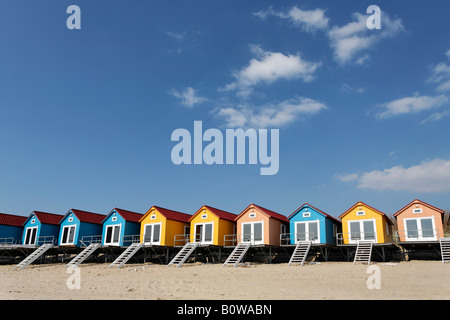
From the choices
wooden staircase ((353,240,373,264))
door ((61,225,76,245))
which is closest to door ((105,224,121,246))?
door ((61,225,76,245))

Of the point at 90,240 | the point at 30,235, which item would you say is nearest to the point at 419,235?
the point at 90,240

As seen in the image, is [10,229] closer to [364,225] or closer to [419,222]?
[364,225]

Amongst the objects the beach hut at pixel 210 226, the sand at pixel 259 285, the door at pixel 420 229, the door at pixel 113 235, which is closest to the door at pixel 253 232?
the beach hut at pixel 210 226

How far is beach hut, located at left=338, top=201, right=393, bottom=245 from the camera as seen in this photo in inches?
1113

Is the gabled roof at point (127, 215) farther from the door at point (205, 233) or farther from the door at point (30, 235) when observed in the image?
the door at point (30, 235)

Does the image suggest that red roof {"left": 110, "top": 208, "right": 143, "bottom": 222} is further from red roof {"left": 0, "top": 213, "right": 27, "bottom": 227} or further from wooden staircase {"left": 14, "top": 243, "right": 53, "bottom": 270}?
red roof {"left": 0, "top": 213, "right": 27, "bottom": 227}

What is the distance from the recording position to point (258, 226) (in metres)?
31.1

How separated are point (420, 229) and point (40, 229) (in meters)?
34.7

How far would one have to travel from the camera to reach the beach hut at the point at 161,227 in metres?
33.2

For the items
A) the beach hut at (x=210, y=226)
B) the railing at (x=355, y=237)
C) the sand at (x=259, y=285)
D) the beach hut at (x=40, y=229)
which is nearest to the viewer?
the sand at (x=259, y=285)

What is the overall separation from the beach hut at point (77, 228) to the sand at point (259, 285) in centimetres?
1394

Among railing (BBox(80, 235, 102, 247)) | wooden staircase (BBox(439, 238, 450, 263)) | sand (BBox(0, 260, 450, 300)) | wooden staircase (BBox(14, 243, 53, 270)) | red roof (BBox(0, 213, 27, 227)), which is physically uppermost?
red roof (BBox(0, 213, 27, 227))
